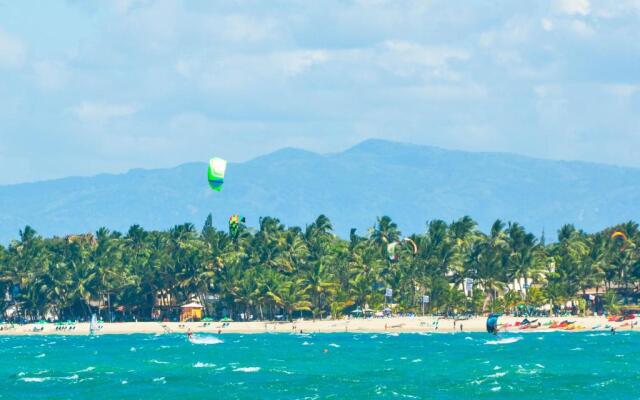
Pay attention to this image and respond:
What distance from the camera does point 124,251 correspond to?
19088cm

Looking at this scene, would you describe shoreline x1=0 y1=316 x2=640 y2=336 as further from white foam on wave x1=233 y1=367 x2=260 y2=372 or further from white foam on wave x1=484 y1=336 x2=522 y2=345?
white foam on wave x1=233 y1=367 x2=260 y2=372

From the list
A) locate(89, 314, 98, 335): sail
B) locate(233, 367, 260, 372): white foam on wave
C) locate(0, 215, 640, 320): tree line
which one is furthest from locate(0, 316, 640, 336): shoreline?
locate(233, 367, 260, 372): white foam on wave

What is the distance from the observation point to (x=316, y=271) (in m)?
172

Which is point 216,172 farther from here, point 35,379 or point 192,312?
point 192,312

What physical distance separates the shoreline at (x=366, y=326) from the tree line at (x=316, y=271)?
2.62 m

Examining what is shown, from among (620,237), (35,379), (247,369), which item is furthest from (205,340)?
(620,237)

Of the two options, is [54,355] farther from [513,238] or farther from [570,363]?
[513,238]

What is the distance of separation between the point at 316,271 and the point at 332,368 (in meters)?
61.8

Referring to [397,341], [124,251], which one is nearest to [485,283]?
[397,341]

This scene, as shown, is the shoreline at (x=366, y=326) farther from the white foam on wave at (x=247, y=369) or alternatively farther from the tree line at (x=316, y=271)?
the white foam on wave at (x=247, y=369)

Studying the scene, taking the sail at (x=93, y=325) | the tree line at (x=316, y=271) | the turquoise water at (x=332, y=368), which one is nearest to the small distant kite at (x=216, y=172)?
the turquoise water at (x=332, y=368)

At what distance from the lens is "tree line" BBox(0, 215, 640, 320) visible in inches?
6796

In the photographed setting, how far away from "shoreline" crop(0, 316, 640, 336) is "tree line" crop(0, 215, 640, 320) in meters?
2.62

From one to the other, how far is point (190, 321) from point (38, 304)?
73.1ft
